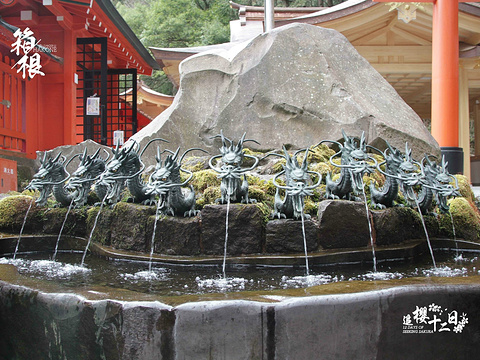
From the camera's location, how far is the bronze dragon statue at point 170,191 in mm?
4227

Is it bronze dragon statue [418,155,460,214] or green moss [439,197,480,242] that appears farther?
green moss [439,197,480,242]

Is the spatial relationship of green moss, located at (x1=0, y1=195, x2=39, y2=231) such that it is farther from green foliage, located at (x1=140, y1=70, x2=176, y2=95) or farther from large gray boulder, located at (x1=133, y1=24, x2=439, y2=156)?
green foliage, located at (x1=140, y1=70, x2=176, y2=95)

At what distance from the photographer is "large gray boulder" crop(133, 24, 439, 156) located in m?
6.37

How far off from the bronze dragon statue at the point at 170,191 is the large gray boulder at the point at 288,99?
2496 mm

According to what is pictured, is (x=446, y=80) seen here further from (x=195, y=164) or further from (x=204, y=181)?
(x=204, y=181)

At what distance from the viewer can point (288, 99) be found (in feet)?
21.6

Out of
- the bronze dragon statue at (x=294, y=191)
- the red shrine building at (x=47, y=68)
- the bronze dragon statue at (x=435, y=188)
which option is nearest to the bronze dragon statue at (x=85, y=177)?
the bronze dragon statue at (x=294, y=191)

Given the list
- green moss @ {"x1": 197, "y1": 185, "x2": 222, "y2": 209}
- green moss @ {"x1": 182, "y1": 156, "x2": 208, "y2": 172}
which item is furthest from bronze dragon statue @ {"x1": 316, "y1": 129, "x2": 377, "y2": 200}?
green moss @ {"x1": 182, "y1": 156, "x2": 208, "y2": 172}

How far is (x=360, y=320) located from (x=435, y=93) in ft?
23.9

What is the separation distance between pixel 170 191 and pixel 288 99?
3.04 meters

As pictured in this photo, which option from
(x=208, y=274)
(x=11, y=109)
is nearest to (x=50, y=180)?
(x=208, y=274)

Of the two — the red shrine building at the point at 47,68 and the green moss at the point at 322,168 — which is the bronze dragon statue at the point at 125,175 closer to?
the green moss at the point at 322,168

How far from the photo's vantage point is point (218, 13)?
25875 millimetres

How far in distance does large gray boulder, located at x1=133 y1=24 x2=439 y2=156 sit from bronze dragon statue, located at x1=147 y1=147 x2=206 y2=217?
98.3 inches
